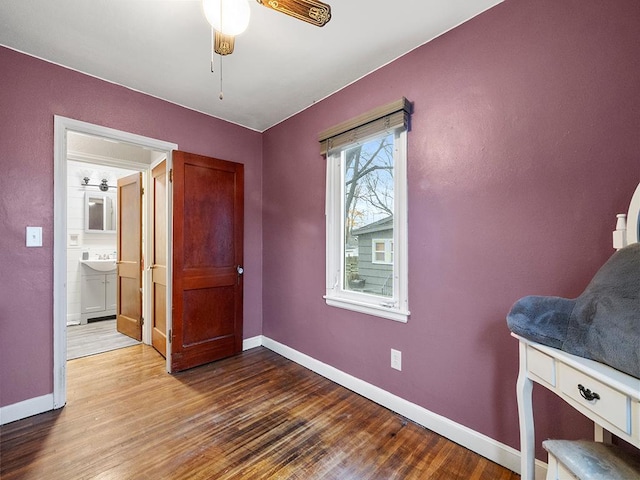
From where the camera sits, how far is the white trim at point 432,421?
5.11ft

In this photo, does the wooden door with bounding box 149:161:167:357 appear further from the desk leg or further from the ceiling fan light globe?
the desk leg

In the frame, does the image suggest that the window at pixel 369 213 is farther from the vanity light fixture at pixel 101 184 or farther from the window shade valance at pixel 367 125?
the vanity light fixture at pixel 101 184

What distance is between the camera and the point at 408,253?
6.53ft

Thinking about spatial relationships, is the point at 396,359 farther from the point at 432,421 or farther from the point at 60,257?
the point at 60,257

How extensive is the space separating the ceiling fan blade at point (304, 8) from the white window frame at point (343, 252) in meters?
0.92

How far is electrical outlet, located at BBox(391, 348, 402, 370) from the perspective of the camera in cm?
205

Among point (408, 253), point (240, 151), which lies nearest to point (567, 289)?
point (408, 253)

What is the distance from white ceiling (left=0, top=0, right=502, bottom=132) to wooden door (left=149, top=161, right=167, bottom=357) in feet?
2.92

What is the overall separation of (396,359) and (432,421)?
0.41 meters

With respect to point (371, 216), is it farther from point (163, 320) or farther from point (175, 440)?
point (163, 320)

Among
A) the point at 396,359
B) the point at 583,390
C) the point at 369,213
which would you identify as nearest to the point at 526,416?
the point at 583,390

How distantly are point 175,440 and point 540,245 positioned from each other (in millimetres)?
2323

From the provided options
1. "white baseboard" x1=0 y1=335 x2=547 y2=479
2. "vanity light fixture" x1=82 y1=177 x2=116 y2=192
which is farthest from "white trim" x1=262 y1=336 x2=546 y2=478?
"vanity light fixture" x1=82 y1=177 x2=116 y2=192

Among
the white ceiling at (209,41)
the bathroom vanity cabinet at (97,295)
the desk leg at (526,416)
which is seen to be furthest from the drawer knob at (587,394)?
the bathroom vanity cabinet at (97,295)
